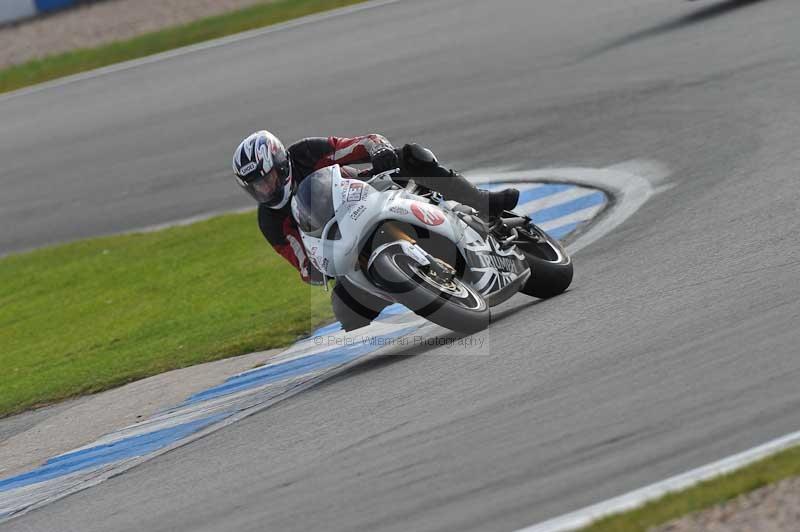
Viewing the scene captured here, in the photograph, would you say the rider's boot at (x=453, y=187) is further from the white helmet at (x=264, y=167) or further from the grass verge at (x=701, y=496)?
the grass verge at (x=701, y=496)

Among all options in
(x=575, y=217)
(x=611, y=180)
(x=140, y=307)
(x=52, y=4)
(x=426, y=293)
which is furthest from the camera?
(x=52, y=4)

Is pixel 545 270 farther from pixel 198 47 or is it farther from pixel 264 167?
pixel 198 47

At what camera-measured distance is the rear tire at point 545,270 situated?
326 inches

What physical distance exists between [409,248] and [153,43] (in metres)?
16.4

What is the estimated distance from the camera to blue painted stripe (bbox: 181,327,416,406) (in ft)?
28.0

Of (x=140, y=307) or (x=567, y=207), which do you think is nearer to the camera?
(x=567, y=207)

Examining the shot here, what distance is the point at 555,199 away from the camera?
11.4 m

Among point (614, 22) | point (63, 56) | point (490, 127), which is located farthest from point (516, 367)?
point (63, 56)

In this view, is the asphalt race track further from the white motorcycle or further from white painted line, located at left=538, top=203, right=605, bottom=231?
white painted line, located at left=538, top=203, right=605, bottom=231

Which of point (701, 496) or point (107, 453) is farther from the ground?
point (701, 496)

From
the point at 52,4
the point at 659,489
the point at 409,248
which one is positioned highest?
the point at 659,489

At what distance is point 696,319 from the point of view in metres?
6.55

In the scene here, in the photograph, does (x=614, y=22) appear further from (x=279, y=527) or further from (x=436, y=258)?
(x=279, y=527)

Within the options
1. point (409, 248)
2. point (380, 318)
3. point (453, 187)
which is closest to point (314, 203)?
point (409, 248)
